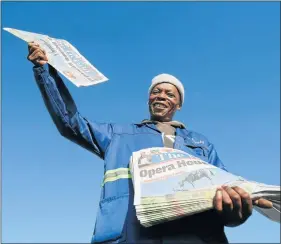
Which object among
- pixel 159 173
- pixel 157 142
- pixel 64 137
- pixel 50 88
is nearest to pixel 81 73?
pixel 50 88

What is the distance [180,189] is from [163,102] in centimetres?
156

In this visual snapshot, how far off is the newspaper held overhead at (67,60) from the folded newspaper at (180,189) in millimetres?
893

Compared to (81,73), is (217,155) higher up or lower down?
lower down

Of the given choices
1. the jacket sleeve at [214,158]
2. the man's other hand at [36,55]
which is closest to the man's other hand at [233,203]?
the jacket sleeve at [214,158]

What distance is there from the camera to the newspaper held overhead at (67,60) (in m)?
3.36

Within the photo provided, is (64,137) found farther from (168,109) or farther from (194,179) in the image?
(194,179)

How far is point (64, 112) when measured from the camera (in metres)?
3.53

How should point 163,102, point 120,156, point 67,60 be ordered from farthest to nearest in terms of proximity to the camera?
point 163,102, point 67,60, point 120,156

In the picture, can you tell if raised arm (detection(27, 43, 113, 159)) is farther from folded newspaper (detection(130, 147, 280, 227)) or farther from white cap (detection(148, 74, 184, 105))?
white cap (detection(148, 74, 184, 105))

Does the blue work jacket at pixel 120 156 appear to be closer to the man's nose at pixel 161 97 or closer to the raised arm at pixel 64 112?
the raised arm at pixel 64 112

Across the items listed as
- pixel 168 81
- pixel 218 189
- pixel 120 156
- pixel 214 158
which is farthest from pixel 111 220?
pixel 168 81

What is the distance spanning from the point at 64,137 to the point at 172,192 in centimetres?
133

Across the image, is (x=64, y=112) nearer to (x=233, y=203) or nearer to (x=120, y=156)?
(x=120, y=156)

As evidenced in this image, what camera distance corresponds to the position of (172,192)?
8.63ft
